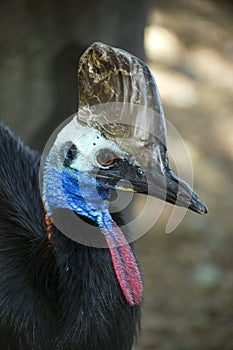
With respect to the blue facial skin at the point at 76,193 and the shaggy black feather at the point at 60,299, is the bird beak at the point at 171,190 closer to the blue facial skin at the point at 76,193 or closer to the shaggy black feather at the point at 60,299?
the blue facial skin at the point at 76,193

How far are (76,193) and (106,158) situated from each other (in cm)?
12

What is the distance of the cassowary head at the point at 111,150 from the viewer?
170 cm

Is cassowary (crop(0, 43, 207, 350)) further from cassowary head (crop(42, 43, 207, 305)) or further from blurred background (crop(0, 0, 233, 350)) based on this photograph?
blurred background (crop(0, 0, 233, 350))

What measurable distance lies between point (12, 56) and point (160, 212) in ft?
3.03

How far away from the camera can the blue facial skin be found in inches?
69.8

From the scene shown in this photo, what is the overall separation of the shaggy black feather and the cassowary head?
6 centimetres

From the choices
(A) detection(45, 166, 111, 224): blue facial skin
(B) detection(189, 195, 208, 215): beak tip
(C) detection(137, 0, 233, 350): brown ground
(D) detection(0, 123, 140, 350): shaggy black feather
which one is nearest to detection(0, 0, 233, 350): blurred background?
(C) detection(137, 0, 233, 350): brown ground

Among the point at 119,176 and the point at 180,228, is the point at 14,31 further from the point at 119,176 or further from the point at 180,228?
the point at 119,176

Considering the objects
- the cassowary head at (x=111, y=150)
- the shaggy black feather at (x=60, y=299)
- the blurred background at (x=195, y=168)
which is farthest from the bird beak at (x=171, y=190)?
the blurred background at (x=195, y=168)

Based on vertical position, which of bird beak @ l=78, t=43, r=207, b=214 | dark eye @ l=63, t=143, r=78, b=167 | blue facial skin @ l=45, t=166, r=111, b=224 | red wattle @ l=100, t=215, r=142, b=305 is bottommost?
red wattle @ l=100, t=215, r=142, b=305

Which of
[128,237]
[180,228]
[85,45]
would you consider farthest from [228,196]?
[128,237]

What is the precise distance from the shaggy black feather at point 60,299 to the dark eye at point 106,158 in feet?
0.62

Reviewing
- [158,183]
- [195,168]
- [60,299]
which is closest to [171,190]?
[158,183]

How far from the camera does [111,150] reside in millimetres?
1714
